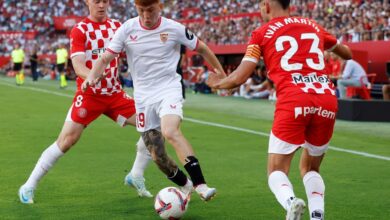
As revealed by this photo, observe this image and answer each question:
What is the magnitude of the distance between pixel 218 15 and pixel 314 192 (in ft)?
138

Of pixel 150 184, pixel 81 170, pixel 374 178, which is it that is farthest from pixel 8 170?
pixel 374 178

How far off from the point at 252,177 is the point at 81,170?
7.90ft

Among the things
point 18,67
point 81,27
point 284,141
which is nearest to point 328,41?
point 284,141

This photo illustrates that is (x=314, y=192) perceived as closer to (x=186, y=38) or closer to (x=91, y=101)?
(x=186, y=38)

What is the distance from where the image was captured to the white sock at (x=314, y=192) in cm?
621

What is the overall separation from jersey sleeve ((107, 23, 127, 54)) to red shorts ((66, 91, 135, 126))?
1.08 metres

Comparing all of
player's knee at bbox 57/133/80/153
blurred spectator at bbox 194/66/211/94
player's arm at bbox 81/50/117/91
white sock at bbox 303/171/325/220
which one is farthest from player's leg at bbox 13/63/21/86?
white sock at bbox 303/171/325/220

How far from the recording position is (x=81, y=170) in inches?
417

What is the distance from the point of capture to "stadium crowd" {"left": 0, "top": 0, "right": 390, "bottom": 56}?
27.8 meters

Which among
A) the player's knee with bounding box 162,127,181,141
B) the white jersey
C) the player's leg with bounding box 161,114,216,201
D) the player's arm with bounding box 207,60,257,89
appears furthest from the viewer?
the white jersey

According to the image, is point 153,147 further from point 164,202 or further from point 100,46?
point 100,46

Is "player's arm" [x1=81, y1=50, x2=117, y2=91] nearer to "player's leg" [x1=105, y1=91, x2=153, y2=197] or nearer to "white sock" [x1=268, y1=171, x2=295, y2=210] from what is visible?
"player's leg" [x1=105, y1=91, x2=153, y2=197]

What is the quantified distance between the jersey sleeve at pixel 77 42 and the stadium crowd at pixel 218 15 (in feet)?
62.3

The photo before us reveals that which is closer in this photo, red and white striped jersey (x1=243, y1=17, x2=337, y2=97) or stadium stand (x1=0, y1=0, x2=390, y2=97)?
red and white striped jersey (x1=243, y1=17, x2=337, y2=97)
